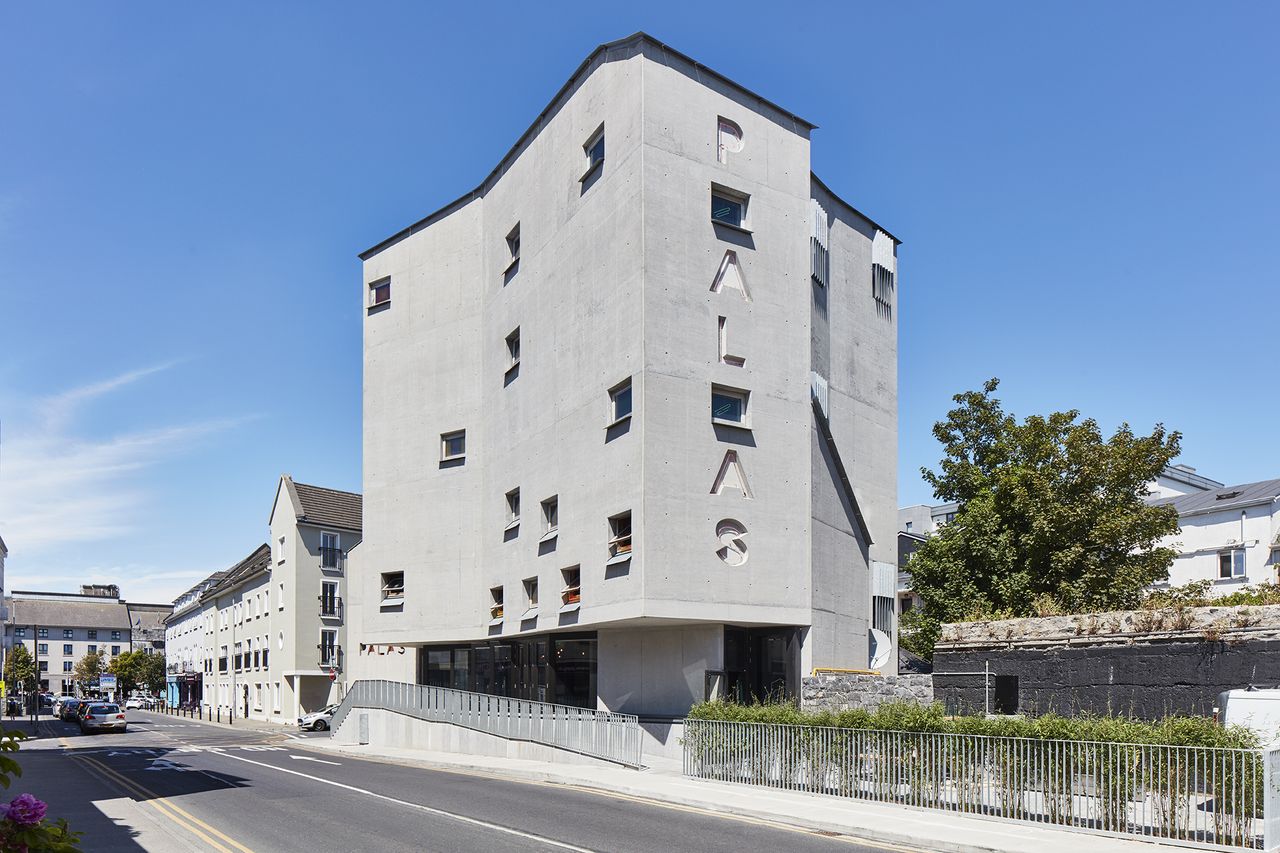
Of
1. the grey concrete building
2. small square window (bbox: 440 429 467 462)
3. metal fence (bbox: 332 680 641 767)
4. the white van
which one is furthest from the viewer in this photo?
small square window (bbox: 440 429 467 462)

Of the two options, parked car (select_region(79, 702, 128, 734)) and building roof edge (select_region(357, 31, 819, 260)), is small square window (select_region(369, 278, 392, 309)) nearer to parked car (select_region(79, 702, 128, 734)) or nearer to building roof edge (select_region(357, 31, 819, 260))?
building roof edge (select_region(357, 31, 819, 260))

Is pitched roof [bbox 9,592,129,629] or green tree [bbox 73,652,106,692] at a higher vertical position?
pitched roof [bbox 9,592,129,629]

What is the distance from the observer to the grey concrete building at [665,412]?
28516 mm

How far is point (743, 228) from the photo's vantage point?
3041cm

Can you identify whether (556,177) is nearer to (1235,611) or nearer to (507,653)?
(507,653)

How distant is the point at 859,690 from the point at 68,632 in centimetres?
13611

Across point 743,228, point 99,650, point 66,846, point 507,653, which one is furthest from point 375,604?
point 99,650

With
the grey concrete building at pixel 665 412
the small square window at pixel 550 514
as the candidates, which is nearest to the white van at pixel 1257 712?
the grey concrete building at pixel 665 412

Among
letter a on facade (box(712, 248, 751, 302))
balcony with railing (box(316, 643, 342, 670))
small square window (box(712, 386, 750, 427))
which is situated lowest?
balcony with railing (box(316, 643, 342, 670))

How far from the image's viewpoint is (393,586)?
4309cm

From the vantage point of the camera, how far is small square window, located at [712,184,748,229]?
30.4 metres

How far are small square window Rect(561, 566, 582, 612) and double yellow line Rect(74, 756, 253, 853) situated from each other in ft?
41.1

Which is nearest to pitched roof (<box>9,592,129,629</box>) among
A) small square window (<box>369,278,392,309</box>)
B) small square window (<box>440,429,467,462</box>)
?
small square window (<box>369,278,392,309</box>)

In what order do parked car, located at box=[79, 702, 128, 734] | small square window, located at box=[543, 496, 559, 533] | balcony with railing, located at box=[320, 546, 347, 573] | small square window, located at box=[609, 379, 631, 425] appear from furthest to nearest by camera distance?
balcony with railing, located at box=[320, 546, 347, 573]
parked car, located at box=[79, 702, 128, 734]
small square window, located at box=[543, 496, 559, 533]
small square window, located at box=[609, 379, 631, 425]
